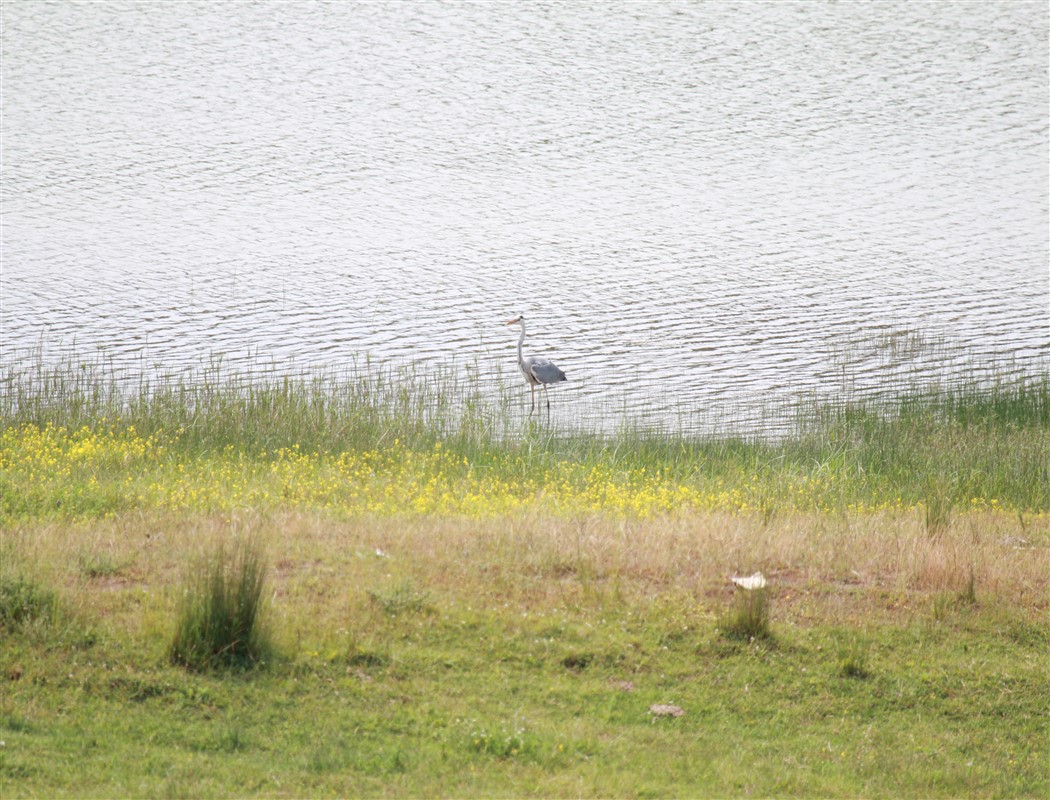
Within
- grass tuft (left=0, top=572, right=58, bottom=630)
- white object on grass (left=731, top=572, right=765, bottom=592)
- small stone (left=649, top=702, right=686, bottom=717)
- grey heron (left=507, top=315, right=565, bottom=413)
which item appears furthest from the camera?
grey heron (left=507, top=315, right=565, bottom=413)

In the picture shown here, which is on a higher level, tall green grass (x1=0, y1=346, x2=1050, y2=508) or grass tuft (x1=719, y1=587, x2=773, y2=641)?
tall green grass (x1=0, y1=346, x2=1050, y2=508)

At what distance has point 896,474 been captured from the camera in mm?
13656

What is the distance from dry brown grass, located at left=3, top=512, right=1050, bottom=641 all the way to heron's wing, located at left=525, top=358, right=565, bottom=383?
7976 mm

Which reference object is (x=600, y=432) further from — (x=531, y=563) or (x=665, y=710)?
(x=665, y=710)

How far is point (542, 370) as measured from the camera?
17922mm

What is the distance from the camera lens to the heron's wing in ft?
58.8

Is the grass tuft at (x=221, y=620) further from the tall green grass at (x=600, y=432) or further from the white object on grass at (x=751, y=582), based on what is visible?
the tall green grass at (x=600, y=432)

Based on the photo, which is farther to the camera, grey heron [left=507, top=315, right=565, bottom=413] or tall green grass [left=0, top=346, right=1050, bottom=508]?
grey heron [left=507, top=315, right=565, bottom=413]

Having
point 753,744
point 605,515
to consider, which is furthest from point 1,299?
point 753,744

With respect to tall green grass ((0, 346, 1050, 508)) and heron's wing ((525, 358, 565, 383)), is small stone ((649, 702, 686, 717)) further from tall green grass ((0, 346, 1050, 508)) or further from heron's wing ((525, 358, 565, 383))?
heron's wing ((525, 358, 565, 383))

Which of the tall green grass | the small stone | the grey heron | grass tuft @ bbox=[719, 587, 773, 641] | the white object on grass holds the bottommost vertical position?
the small stone

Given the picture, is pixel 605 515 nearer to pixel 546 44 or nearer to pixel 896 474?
pixel 896 474

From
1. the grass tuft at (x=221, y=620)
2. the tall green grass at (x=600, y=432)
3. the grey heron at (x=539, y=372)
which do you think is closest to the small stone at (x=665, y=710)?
the grass tuft at (x=221, y=620)

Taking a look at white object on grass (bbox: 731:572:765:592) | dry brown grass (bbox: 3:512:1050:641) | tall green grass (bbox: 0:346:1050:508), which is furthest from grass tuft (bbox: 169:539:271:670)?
tall green grass (bbox: 0:346:1050:508)
